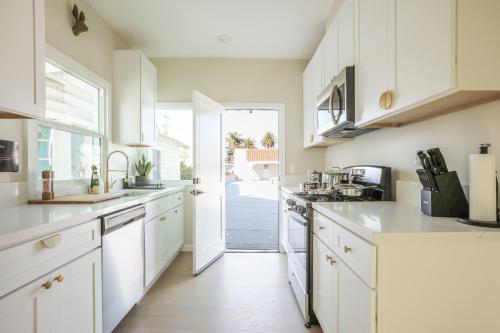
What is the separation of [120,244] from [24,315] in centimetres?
76

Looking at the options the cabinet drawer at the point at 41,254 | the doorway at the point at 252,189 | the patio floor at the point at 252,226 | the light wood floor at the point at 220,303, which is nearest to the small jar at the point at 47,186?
the cabinet drawer at the point at 41,254

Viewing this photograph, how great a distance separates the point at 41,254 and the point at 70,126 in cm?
152

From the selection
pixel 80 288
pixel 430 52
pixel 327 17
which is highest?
pixel 327 17

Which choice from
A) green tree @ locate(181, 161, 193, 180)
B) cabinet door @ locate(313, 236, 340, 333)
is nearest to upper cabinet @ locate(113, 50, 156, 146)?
green tree @ locate(181, 161, 193, 180)

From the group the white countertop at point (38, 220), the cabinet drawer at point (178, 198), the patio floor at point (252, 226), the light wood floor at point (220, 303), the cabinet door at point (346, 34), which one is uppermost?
the cabinet door at point (346, 34)

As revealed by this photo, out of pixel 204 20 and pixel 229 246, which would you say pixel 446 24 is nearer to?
pixel 204 20

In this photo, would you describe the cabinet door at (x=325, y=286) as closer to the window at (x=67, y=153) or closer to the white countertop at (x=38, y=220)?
the white countertop at (x=38, y=220)

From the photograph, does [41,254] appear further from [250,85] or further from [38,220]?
[250,85]

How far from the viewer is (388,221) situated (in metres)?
1.14

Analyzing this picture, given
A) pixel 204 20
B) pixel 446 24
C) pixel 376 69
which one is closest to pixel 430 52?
pixel 446 24

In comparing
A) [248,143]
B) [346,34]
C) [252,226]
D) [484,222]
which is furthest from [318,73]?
[248,143]

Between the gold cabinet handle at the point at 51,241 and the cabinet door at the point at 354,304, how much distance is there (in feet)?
4.40

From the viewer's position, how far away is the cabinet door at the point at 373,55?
4.36ft

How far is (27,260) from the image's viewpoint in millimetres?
1007
